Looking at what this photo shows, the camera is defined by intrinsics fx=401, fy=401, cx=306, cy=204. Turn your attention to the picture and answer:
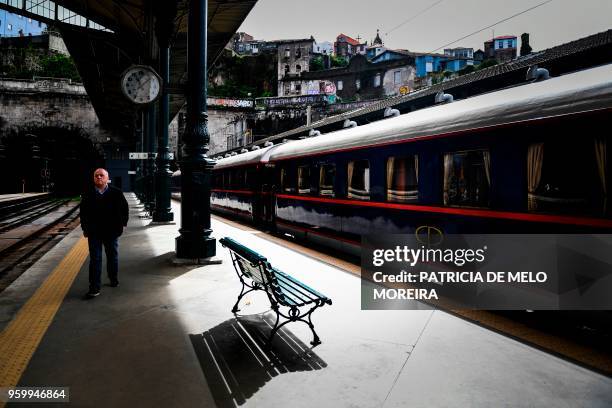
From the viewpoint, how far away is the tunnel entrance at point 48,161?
4122 cm

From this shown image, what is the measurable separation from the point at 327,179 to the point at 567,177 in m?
5.22

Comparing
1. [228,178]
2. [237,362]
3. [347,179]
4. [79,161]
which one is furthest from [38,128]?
[237,362]

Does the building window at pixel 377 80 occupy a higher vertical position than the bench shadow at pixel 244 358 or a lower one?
higher

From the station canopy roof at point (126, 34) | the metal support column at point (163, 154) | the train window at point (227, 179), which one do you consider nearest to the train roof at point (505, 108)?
the station canopy roof at point (126, 34)

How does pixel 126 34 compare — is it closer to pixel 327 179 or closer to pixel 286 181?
pixel 286 181

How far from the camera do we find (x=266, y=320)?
4.32 m

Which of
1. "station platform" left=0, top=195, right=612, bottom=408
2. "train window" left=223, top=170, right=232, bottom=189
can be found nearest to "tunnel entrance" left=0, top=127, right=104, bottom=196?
"train window" left=223, top=170, right=232, bottom=189

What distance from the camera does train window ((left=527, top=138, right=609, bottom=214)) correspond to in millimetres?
3676

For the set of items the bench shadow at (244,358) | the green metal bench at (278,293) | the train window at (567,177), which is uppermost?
the train window at (567,177)

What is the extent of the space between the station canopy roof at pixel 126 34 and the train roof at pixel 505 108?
6901 millimetres

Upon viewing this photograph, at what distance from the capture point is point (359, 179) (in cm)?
750

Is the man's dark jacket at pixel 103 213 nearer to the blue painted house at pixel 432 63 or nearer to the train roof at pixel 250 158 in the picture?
the train roof at pixel 250 158

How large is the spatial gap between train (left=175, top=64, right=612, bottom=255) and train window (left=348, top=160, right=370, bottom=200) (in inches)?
0.8

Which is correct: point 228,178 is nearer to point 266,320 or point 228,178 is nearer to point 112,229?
point 112,229
